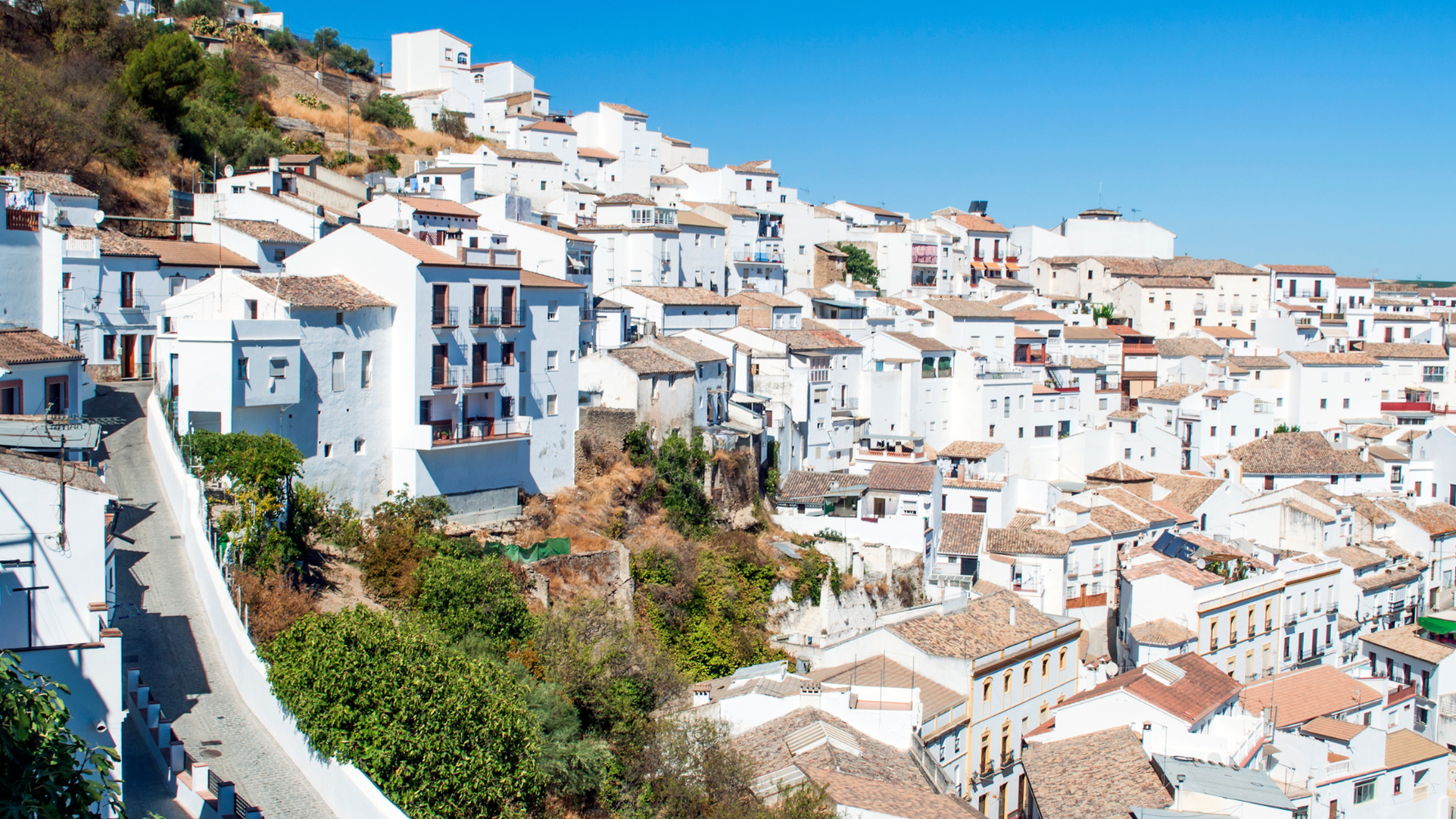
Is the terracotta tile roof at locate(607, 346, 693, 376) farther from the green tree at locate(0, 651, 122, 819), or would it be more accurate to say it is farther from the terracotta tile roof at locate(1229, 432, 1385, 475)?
the terracotta tile roof at locate(1229, 432, 1385, 475)

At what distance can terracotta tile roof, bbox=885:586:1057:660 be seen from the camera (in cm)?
2978

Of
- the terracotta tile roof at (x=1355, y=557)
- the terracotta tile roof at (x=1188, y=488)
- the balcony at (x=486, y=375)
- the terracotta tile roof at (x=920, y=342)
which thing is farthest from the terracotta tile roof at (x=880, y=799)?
the terracotta tile roof at (x=1355, y=557)

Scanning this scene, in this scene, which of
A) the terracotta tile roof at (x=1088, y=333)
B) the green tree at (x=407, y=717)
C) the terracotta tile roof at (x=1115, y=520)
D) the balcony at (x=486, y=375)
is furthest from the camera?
the terracotta tile roof at (x=1088, y=333)

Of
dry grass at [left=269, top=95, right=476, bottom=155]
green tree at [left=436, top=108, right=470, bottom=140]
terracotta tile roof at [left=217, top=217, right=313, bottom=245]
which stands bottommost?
terracotta tile roof at [left=217, top=217, right=313, bottom=245]

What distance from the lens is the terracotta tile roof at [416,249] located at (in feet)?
91.8

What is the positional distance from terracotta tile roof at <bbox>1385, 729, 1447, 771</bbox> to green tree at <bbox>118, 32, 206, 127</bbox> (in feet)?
172

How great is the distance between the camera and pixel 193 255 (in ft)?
114

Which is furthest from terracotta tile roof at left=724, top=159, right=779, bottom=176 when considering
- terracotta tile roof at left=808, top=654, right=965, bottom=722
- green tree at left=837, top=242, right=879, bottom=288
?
terracotta tile roof at left=808, top=654, right=965, bottom=722

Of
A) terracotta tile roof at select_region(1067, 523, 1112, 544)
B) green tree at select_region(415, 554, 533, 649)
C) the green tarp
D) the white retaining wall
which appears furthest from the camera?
terracotta tile roof at select_region(1067, 523, 1112, 544)

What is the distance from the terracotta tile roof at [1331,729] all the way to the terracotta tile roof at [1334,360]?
34.7 meters

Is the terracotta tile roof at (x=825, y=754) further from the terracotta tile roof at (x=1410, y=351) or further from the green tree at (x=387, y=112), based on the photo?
the green tree at (x=387, y=112)

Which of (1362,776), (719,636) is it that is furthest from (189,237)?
(1362,776)

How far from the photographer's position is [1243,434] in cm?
5759

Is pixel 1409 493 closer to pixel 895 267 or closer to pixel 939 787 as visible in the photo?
pixel 895 267
